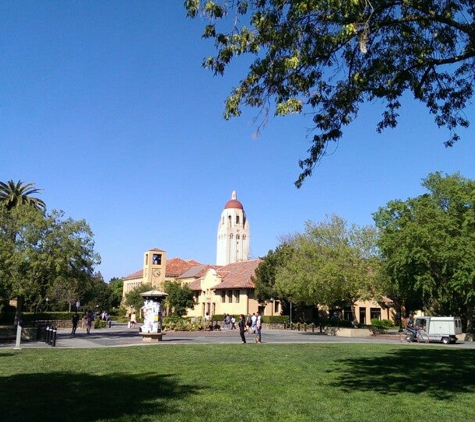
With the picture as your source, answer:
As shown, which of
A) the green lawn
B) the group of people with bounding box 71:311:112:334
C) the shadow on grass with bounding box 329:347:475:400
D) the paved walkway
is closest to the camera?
the green lawn

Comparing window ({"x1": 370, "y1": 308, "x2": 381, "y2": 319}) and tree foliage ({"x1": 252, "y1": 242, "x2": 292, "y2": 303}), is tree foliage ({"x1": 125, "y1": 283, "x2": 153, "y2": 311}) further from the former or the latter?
window ({"x1": 370, "y1": 308, "x2": 381, "y2": 319})

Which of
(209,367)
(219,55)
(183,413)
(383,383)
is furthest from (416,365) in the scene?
(219,55)

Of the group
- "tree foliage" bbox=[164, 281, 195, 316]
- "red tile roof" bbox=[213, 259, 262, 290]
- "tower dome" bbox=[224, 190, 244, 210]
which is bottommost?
"tree foliage" bbox=[164, 281, 195, 316]

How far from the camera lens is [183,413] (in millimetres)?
8922

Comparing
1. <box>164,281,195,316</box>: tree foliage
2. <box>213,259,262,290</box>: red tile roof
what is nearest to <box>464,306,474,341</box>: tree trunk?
<box>213,259,262,290</box>: red tile roof

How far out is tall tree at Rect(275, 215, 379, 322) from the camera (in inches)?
1650

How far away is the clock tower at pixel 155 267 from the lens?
2995 inches

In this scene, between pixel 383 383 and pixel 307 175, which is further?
pixel 383 383

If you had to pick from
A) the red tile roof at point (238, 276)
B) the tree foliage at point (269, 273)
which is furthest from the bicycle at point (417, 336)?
the red tile roof at point (238, 276)

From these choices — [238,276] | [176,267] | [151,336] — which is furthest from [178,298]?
[151,336]

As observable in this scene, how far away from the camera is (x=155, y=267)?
251ft

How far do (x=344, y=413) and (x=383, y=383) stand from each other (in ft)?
13.5

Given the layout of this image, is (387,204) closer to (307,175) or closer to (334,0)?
(307,175)

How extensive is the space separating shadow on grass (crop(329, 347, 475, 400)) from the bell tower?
115 metres
